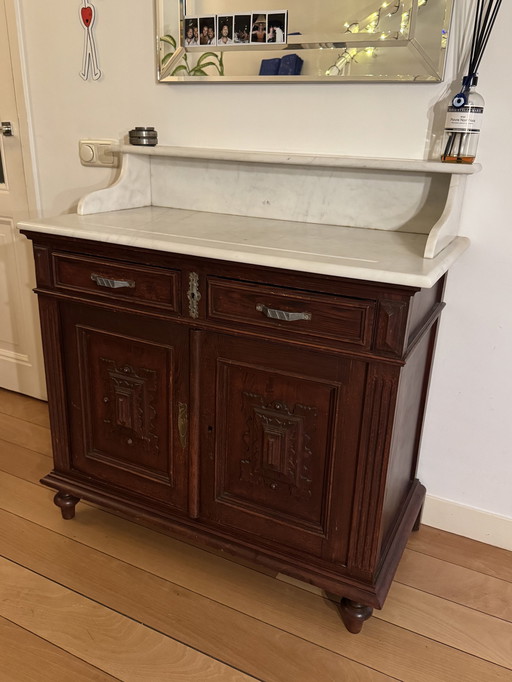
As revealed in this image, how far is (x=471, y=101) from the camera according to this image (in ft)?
4.71

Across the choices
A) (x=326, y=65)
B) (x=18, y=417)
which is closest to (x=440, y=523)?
(x=326, y=65)

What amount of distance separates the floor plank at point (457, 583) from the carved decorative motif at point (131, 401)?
0.83 m

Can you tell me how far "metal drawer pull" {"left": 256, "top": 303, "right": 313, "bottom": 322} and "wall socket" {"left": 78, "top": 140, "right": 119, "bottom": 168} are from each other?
3.31 ft

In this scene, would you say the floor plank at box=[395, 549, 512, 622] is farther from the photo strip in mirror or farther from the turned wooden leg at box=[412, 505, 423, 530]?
the photo strip in mirror

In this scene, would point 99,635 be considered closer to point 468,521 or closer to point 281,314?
point 281,314

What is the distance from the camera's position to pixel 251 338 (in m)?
1.37

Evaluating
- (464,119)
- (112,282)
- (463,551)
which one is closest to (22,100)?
(112,282)

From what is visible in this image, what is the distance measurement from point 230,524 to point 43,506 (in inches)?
29.1

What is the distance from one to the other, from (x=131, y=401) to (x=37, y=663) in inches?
26.2

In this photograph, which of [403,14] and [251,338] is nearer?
[251,338]

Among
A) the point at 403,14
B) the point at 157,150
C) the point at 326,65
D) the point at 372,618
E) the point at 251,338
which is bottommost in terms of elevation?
the point at 372,618

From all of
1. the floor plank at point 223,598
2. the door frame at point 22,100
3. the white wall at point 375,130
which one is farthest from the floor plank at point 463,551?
the door frame at point 22,100

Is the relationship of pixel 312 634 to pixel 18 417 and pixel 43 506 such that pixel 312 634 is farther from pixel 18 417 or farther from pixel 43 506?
pixel 18 417

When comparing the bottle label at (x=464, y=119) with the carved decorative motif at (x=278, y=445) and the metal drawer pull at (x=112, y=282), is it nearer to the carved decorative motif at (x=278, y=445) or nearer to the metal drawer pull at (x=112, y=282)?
the carved decorative motif at (x=278, y=445)
